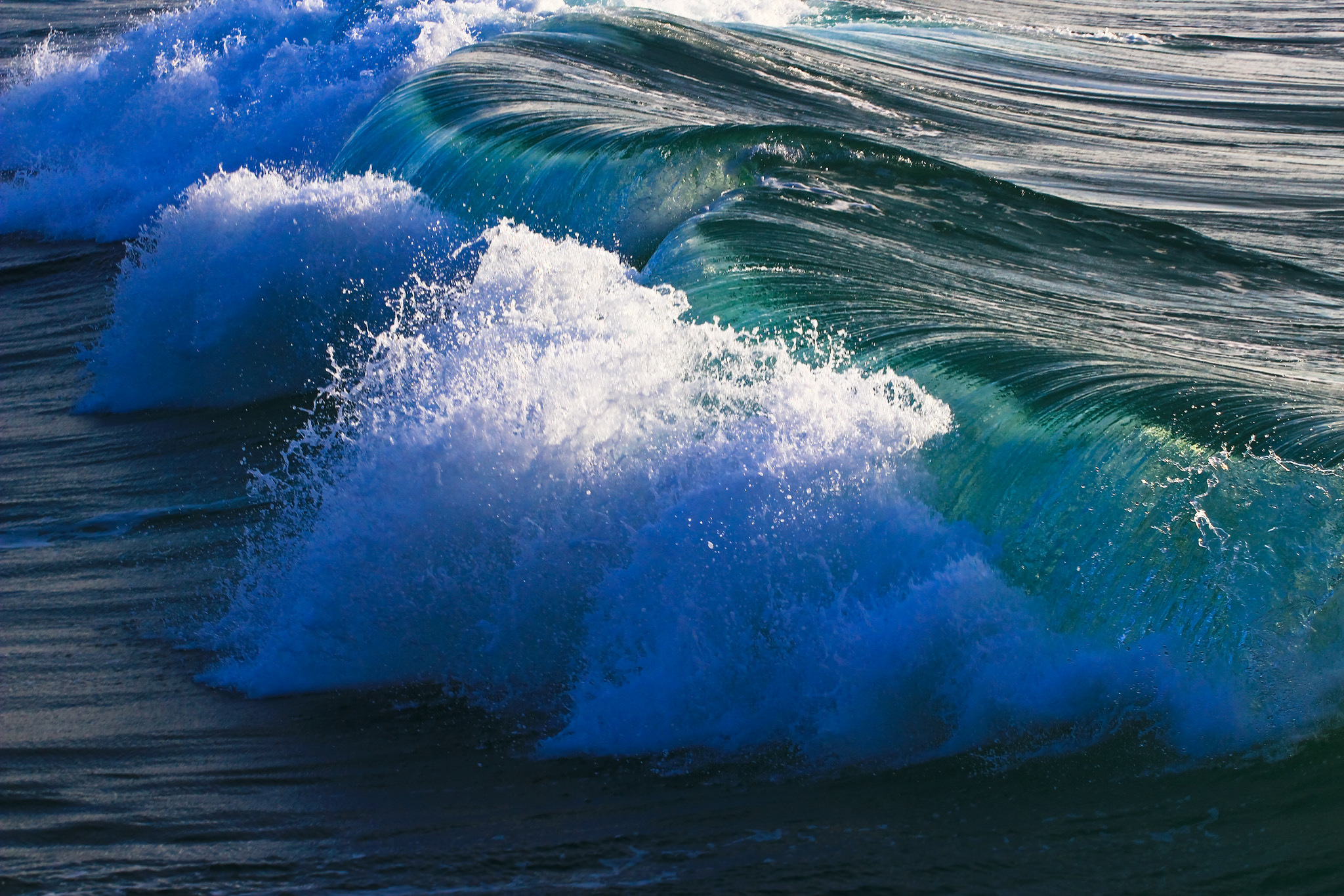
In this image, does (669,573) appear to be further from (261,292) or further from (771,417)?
(261,292)

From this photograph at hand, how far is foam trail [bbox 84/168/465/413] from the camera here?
6777 millimetres

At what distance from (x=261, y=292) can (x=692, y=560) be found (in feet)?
13.7

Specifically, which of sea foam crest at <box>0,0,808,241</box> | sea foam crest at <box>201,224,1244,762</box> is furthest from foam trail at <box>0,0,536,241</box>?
sea foam crest at <box>201,224,1244,762</box>

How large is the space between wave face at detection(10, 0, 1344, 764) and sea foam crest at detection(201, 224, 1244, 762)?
1 centimetres

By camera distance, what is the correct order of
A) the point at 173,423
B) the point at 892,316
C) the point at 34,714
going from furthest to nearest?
the point at 173,423
the point at 892,316
the point at 34,714


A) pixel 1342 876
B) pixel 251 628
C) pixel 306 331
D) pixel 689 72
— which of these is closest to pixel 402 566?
pixel 251 628

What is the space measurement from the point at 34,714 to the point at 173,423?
9.15 feet

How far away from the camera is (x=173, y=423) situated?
6.44m

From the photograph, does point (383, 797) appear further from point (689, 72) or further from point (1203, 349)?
point (689, 72)

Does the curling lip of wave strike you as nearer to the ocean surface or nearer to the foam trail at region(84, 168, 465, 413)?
the ocean surface

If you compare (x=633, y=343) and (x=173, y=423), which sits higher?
(x=633, y=343)

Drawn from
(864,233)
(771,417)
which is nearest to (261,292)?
(864,233)

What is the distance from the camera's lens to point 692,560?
3.68 m

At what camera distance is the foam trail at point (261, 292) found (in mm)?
6777
